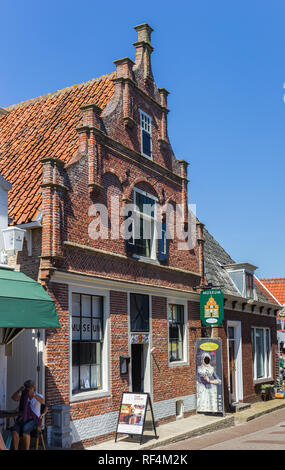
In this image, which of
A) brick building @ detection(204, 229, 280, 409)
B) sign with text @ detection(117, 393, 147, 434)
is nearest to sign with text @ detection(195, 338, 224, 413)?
brick building @ detection(204, 229, 280, 409)

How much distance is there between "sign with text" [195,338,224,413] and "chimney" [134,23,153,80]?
9001 millimetres

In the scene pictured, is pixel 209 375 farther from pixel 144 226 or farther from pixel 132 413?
pixel 144 226

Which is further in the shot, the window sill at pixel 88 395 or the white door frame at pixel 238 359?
the white door frame at pixel 238 359

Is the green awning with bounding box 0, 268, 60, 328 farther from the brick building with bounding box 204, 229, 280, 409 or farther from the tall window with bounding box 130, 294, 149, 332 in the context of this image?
the brick building with bounding box 204, 229, 280, 409

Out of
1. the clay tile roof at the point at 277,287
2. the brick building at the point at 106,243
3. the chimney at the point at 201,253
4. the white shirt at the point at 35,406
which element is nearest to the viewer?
the white shirt at the point at 35,406

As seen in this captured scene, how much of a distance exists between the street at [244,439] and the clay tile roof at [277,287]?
59.4 ft

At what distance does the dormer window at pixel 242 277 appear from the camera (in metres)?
23.1

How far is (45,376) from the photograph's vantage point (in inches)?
461

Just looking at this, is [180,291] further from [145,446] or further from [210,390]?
[145,446]

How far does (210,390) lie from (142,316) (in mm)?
4101

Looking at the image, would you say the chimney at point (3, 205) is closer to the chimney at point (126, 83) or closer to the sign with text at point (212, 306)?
the chimney at point (126, 83)

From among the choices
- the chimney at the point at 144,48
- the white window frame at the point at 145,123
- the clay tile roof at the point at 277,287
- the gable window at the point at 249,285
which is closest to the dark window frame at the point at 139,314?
the white window frame at the point at 145,123

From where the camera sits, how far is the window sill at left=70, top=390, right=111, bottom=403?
497 inches

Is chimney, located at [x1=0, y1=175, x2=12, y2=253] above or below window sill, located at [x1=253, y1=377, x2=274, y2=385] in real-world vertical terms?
above
